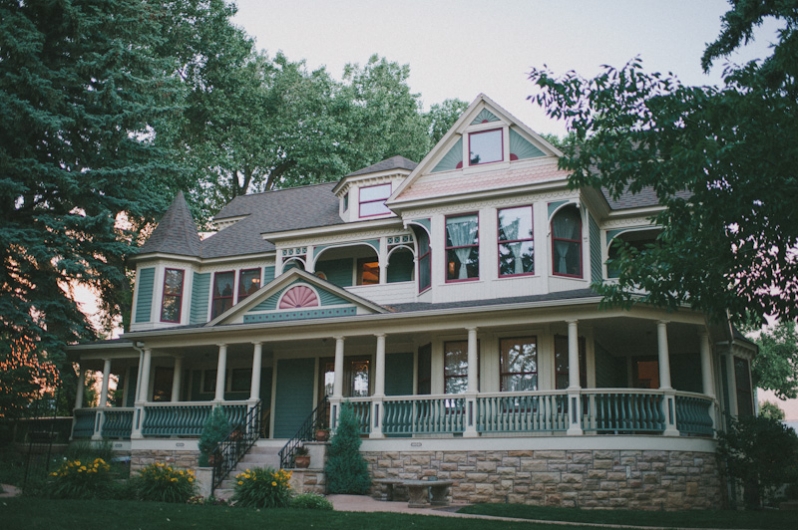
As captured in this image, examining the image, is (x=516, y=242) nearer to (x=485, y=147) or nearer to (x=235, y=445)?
(x=485, y=147)

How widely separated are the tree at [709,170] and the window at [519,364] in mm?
5839

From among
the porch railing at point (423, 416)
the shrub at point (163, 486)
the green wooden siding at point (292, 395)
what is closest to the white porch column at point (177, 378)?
the green wooden siding at point (292, 395)

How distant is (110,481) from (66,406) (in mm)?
19182

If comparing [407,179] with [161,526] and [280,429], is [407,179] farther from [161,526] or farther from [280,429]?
[161,526]

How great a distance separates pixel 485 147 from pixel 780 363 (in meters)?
30.2

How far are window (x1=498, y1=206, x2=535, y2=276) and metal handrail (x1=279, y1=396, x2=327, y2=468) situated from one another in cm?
564

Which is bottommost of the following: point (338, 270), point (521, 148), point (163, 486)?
point (163, 486)

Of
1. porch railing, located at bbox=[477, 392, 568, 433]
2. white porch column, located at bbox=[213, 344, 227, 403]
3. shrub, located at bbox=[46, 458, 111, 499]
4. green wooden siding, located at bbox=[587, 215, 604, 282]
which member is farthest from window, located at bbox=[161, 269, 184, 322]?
green wooden siding, located at bbox=[587, 215, 604, 282]

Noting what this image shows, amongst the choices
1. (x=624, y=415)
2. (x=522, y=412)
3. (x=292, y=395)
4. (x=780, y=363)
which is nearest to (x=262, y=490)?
(x=522, y=412)

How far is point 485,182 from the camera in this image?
19.4 meters

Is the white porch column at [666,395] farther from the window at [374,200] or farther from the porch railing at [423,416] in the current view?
the window at [374,200]

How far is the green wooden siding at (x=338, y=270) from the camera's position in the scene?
893 inches

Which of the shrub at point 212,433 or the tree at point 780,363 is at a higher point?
the tree at point 780,363

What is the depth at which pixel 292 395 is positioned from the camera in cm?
2136
